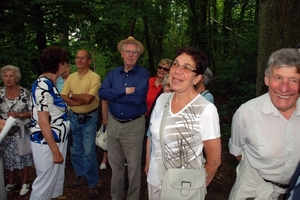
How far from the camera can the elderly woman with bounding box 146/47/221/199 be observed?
2080 millimetres

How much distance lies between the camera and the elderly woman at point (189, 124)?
2.08m

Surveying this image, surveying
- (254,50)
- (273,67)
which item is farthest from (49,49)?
(254,50)

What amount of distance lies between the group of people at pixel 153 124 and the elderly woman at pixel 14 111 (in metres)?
0.01

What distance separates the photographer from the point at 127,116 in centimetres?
346

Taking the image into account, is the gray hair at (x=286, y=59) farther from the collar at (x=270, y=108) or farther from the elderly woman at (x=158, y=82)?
the elderly woman at (x=158, y=82)

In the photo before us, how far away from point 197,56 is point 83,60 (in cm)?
241

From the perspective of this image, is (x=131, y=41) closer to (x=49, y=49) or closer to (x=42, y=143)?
(x=49, y=49)

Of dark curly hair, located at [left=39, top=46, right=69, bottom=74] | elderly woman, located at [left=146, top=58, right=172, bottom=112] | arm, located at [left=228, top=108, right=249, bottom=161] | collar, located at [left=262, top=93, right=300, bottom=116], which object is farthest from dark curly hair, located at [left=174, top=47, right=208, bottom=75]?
elderly woman, located at [left=146, top=58, right=172, bottom=112]

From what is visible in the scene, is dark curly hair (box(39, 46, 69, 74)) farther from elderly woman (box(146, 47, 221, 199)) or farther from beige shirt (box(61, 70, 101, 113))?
elderly woman (box(146, 47, 221, 199))

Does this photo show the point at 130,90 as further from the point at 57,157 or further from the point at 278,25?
the point at 278,25

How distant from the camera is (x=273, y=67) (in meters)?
2.00

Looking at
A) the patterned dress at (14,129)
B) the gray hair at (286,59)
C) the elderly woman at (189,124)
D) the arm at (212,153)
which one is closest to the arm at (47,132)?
the elderly woman at (189,124)

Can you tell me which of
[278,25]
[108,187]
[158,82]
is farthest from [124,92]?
[278,25]

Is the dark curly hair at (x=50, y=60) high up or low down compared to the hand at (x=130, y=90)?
up
